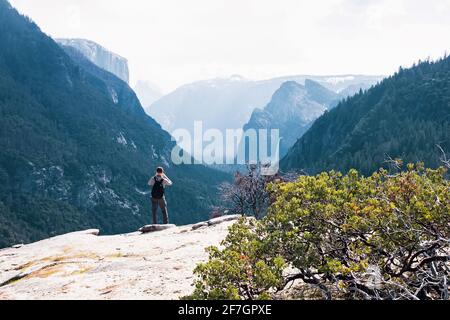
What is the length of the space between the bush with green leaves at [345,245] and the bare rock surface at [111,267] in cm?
355

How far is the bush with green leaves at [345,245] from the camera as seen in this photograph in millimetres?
8039

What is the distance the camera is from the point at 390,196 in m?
9.58

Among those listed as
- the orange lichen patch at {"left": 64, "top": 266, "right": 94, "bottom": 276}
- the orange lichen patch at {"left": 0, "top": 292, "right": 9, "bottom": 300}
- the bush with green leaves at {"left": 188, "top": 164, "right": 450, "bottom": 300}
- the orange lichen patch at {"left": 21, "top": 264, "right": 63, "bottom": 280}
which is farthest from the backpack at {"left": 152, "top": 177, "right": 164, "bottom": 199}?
the bush with green leaves at {"left": 188, "top": 164, "right": 450, "bottom": 300}

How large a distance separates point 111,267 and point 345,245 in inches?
393

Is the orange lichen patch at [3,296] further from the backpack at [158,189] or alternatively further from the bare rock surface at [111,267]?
the backpack at [158,189]

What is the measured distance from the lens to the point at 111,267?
16016mm

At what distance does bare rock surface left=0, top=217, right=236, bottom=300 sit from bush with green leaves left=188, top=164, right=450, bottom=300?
3548 millimetres

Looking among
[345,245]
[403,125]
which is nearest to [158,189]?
[345,245]

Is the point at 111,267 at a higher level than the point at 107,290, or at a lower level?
lower

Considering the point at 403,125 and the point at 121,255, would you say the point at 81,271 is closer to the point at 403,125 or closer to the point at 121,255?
the point at 121,255

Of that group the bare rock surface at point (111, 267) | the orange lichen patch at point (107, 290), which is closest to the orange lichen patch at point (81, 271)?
the bare rock surface at point (111, 267)

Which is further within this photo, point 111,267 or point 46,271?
point 46,271
